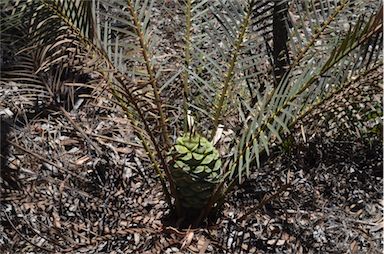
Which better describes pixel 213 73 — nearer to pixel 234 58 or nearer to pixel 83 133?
pixel 234 58

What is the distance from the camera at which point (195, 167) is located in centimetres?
160

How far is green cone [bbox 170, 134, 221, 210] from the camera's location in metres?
1.58

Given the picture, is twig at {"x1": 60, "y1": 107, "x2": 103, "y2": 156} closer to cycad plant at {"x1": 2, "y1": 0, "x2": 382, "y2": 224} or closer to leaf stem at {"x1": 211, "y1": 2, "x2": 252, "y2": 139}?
cycad plant at {"x1": 2, "y1": 0, "x2": 382, "y2": 224}

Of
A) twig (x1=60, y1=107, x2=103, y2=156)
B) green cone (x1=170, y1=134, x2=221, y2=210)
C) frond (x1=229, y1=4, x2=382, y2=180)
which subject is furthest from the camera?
twig (x1=60, y1=107, x2=103, y2=156)

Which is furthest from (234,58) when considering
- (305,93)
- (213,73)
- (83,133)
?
(83,133)

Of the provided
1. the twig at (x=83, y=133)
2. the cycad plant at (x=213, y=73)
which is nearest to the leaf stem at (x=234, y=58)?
the cycad plant at (x=213, y=73)

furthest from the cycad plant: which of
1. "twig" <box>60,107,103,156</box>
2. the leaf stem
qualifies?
"twig" <box>60,107,103,156</box>

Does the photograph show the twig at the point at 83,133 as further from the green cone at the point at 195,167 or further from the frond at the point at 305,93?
the frond at the point at 305,93

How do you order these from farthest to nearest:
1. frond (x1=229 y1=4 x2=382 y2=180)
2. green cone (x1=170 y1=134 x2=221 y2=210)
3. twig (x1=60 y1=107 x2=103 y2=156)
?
twig (x1=60 y1=107 x2=103 y2=156) → green cone (x1=170 y1=134 x2=221 y2=210) → frond (x1=229 y1=4 x2=382 y2=180)

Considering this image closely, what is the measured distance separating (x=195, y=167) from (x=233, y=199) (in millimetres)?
287

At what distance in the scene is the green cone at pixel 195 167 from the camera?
1583mm

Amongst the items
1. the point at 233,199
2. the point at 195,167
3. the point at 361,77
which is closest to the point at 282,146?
the point at 233,199

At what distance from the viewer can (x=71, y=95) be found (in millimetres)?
2104

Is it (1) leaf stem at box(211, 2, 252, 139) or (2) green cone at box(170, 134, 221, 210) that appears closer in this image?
(1) leaf stem at box(211, 2, 252, 139)
